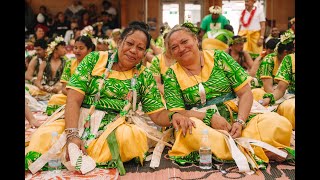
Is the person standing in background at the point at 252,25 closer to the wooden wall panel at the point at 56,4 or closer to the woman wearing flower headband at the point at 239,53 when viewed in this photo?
the woman wearing flower headband at the point at 239,53

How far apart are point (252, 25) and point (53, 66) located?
4.00 m

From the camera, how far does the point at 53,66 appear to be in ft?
22.8

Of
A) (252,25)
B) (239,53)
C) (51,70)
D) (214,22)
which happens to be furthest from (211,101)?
(252,25)

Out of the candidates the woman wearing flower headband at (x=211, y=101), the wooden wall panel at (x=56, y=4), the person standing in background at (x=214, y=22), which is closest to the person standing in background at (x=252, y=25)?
the person standing in background at (x=214, y=22)

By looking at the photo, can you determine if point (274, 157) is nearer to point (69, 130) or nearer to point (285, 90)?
point (285, 90)

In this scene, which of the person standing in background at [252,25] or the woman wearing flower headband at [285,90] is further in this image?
the person standing in background at [252,25]

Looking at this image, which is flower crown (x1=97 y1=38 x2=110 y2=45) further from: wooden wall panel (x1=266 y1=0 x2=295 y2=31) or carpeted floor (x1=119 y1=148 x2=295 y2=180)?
wooden wall panel (x1=266 y1=0 x2=295 y2=31)

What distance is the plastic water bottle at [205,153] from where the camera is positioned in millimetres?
2977

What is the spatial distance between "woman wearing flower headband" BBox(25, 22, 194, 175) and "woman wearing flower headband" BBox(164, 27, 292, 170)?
155mm

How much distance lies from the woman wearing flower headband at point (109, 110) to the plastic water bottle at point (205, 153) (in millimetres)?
135
